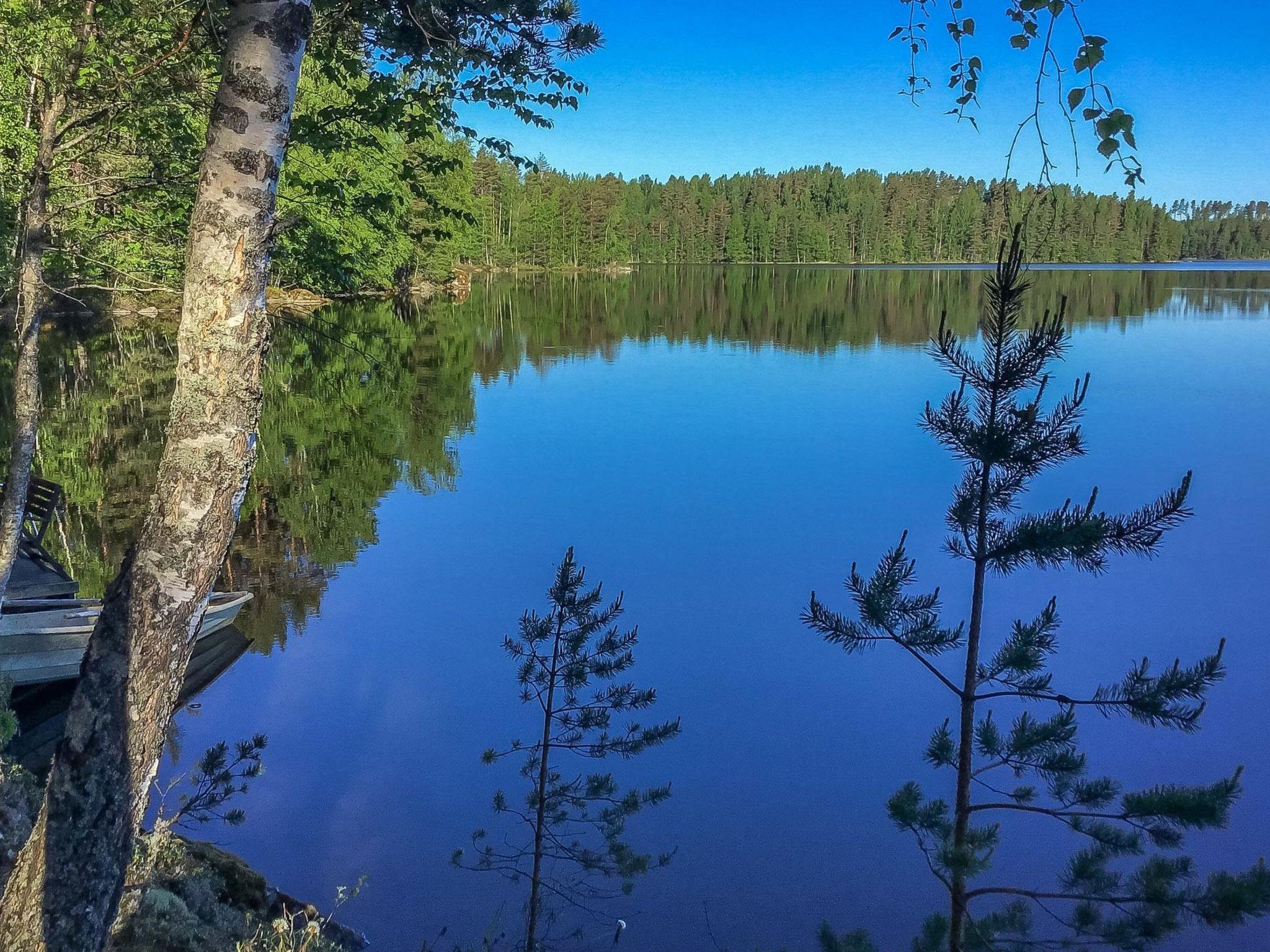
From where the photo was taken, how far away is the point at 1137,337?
38.9m

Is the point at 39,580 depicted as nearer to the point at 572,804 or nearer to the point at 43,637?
the point at 43,637

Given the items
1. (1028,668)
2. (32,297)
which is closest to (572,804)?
(1028,668)

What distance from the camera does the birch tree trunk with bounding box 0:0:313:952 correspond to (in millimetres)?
2350

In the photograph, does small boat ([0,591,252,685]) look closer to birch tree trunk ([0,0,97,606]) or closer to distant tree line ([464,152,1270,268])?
birch tree trunk ([0,0,97,606])

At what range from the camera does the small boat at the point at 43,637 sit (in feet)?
27.7

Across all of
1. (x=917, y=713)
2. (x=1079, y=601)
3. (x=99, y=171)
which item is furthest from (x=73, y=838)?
(x=1079, y=601)

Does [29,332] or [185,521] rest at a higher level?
[29,332]

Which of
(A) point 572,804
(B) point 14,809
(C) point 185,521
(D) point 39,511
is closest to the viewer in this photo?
(C) point 185,521

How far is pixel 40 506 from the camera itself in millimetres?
10766

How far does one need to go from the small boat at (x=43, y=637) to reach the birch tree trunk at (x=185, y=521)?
6.18 m

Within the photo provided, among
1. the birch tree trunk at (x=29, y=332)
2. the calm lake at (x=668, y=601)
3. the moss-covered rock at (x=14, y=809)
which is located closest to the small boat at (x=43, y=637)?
the calm lake at (x=668, y=601)

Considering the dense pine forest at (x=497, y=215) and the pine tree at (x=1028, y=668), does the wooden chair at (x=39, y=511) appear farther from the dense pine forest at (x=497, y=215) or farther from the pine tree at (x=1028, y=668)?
the pine tree at (x=1028, y=668)

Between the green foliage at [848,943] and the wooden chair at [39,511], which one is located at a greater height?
the wooden chair at [39,511]

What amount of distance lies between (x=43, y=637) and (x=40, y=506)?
2.88m
